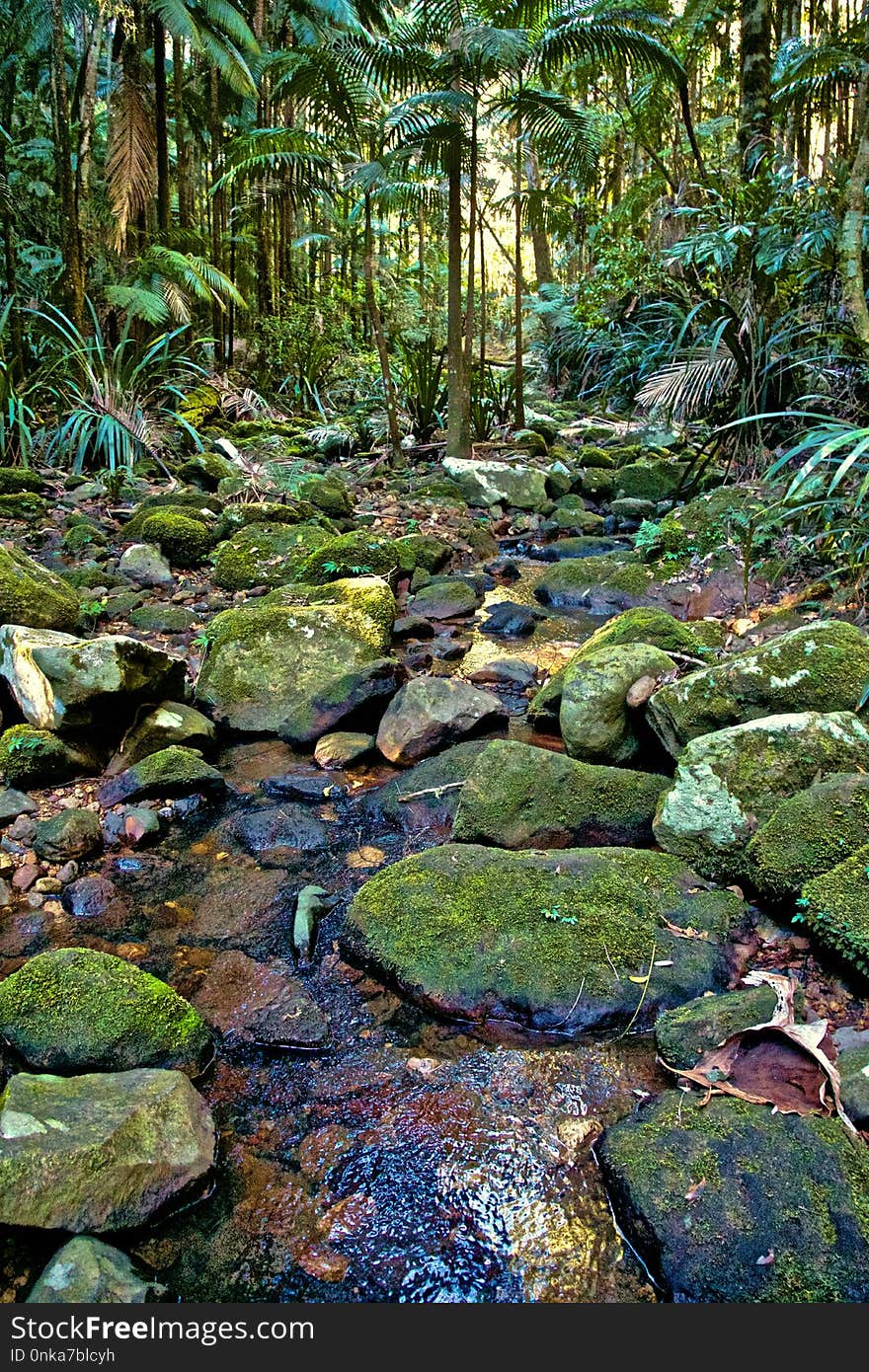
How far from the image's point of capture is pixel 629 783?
10.9 feet

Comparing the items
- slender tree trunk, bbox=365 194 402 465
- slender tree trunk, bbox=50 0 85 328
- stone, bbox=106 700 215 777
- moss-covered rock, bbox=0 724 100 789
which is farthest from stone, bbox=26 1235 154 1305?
slender tree trunk, bbox=50 0 85 328

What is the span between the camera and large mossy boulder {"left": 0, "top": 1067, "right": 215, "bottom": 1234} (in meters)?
1.78

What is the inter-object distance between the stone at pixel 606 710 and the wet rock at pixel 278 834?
1162 millimetres

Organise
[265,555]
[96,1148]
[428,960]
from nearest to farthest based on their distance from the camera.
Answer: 1. [96,1148]
2. [428,960]
3. [265,555]

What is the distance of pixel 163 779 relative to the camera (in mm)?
3684

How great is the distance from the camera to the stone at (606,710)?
3699 millimetres

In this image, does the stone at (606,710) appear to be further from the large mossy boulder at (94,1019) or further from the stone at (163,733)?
the large mossy boulder at (94,1019)

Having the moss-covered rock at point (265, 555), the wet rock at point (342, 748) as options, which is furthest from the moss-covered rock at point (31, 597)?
the wet rock at point (342, 748)

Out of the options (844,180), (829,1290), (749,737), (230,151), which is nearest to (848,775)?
(749,737)

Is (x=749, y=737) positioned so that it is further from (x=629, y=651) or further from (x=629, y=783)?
(x=629, y=651)

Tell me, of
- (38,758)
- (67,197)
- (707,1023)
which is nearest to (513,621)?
(38,758)

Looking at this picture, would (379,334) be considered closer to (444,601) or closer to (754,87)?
(754,87)

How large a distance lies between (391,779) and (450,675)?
1300mm

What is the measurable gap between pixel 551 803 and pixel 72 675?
2.13 meters
